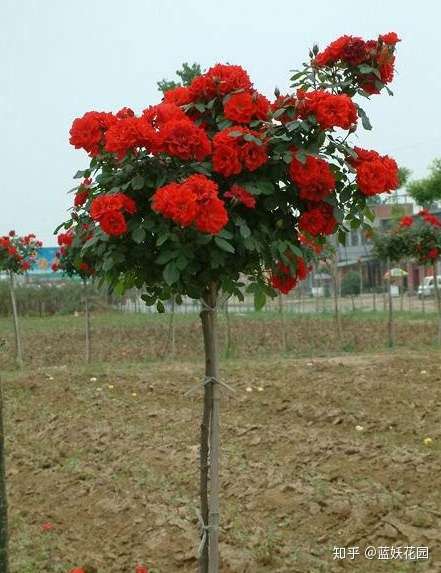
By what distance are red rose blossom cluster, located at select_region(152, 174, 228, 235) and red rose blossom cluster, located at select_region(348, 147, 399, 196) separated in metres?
0.53

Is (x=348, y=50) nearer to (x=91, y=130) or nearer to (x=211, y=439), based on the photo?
(x=91, y=130)

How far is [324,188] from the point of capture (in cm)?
264

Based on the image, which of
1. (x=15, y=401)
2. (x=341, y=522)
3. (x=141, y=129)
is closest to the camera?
(x=141, y=129)

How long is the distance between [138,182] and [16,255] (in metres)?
9.89

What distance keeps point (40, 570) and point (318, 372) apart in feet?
16.4

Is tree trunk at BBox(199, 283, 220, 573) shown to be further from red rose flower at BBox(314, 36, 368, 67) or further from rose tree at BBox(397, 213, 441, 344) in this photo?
rose tree at BBox(397, 213, 441, 344)

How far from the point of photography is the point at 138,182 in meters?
2.61

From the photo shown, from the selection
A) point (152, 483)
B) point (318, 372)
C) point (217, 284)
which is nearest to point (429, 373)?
point (318, 372)

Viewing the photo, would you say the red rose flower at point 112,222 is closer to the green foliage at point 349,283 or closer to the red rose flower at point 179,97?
the red rose flower at point 179,97

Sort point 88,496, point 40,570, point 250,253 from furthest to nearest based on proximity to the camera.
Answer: point 88,496, point 40,570, point 250,253

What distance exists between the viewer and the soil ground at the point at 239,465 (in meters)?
4.19

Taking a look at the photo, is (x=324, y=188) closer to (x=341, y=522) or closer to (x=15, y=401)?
(x=341, y=522)

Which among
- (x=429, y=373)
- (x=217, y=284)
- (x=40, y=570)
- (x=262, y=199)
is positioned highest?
A: (x=262, y=199)

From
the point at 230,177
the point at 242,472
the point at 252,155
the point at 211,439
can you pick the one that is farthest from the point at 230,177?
the point at 242,472
